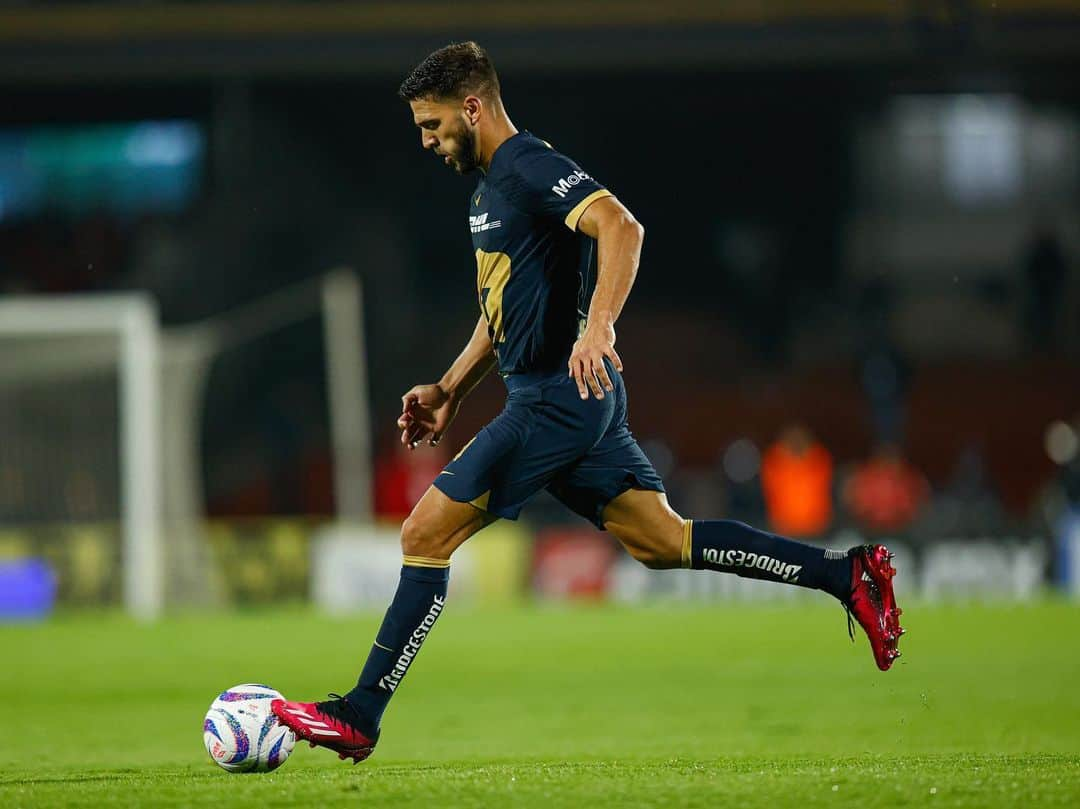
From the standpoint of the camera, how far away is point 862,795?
4.10 meters

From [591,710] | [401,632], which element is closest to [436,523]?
[401,632]

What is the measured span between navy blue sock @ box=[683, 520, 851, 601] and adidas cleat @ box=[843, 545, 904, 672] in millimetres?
33

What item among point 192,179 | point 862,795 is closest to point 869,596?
point 862,795

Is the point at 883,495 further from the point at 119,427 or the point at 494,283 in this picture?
the point at 494,283

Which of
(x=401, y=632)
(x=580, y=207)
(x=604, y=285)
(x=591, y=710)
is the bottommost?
(x=591, y=710)

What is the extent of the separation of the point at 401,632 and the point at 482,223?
4.15 ft

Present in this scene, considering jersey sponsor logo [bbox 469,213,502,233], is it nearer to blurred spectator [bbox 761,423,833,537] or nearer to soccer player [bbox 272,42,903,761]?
soccer player [bbox 272,42,903,761]

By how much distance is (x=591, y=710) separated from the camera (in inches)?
314

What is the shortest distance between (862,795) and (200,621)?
11.7m

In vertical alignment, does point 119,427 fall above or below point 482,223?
below

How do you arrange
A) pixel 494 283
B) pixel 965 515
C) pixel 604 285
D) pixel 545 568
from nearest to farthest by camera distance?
pixel 604 285 < pixel 494 283 < pixel 965 515 < pixel 545 568

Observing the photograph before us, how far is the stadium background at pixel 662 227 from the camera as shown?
20.4 meters

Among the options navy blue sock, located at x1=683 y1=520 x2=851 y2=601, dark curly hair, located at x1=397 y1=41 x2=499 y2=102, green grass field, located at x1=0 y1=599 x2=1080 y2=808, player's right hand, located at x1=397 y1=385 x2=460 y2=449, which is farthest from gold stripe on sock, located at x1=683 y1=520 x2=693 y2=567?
dark curly hair, located at x1=397 y1=41 x2=499 y2=102

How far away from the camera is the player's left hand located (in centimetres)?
462
